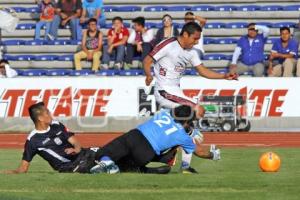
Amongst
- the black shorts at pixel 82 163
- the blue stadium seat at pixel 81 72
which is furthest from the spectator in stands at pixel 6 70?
the black shorts at pixel 82 163

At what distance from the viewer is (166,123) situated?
12461 millimetres

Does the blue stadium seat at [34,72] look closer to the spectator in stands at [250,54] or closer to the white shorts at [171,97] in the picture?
the spectator in stands at [250,54]

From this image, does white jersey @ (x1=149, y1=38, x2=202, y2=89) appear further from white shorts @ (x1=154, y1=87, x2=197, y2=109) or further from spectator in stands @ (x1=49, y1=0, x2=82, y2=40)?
spectator in stands @ (x1=49, y1=0, x2=82, y2=40)

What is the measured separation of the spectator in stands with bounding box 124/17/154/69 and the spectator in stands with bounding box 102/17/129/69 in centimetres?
14

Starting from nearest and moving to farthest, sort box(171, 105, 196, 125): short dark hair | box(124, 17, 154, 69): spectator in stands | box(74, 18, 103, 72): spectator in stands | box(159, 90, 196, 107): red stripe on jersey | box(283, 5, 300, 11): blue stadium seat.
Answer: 1. box(171, 105, 196, 125): short dark hair
2. box(159, 90, 196, 107): red stripe on jersey
3. box(124, 17, 154, 69): spectator in stands
4. box(74, 18, 103, 72): spectator in stands
5. box(283, 5, 300, 11): blue stadium seat

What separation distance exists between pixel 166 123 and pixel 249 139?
30.6ft

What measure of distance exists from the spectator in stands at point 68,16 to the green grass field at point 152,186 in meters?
15.5

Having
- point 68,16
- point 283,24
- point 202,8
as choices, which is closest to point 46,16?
point 68,16

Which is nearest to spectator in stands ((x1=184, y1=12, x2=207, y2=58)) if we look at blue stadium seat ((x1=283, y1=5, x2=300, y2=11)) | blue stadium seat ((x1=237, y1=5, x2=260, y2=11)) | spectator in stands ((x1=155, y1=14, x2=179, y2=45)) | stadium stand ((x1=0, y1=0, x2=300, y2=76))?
spectator in stands ((x1=155, y1=14, x2=179, y2=45))

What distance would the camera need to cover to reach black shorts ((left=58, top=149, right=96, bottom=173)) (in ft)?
41.9

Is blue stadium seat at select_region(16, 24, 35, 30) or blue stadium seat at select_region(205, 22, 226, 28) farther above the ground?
blue stadium seat at select_region(205, 22, 226, 28)

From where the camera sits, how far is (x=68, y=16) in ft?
93.4

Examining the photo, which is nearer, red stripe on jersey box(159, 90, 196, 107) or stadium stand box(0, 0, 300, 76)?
red stripe on jersey box(159, 90, 196, 107)

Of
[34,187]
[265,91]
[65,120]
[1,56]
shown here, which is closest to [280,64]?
[265,91]
